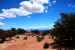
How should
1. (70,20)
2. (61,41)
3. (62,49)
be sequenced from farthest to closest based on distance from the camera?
(61,41)
(70,20)
(62,49)

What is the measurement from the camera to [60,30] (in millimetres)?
31672

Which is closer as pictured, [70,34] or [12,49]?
[70,34]

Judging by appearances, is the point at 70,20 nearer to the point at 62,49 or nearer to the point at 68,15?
the point at 68,15

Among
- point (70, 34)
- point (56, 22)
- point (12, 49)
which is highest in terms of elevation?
point (56, 22)

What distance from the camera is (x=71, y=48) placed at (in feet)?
95.9

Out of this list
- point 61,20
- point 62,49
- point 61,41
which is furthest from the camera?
point 61,41

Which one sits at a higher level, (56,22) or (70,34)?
(56,22)

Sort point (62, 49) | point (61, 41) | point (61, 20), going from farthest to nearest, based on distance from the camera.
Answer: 1. point (61, 41)
2. point (61, 20)
3. point (62, 49)

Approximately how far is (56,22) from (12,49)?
35.2 ft

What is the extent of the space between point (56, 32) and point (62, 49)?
197 inches

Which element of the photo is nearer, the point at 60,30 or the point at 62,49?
the point at 62,49

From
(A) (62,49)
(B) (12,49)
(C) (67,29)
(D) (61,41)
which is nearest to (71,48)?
(A) (62,49)

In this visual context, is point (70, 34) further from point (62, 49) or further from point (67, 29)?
point (62, 49)

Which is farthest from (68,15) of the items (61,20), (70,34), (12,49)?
(12,49)
